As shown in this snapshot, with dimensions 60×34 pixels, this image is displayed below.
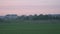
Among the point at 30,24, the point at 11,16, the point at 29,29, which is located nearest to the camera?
the point at 11,16

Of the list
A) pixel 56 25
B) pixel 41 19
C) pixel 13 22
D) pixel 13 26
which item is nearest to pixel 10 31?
pixel 13 26

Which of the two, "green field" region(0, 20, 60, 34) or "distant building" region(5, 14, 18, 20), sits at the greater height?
"distant building" region(5, 14, 18, 20)

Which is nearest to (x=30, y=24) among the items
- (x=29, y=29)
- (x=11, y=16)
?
(x=29, y=29)

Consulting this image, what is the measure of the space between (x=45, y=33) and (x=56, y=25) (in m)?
0.54

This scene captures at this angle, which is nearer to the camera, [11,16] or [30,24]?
[11,16]

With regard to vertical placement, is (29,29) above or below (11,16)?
below

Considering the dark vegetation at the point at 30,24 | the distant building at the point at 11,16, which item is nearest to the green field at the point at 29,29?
the dark vegetation at the point at 30,24

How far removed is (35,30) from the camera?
6.50m

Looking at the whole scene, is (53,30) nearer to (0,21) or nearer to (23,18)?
(23,18)

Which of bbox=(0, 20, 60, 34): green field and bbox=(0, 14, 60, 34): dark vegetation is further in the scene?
bbox=(0, 20, 60, 34): green field

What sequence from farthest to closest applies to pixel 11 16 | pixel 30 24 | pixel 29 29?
pixel 29 29
pixel 30 24
pixel 11 16

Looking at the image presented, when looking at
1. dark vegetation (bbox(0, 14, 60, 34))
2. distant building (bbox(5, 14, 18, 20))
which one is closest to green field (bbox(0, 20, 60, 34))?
dark vegetation (bbox(0, 14, 60, 34))

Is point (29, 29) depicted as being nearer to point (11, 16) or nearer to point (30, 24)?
point (30, 24)

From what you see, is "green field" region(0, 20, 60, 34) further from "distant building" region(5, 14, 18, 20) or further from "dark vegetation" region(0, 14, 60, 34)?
"distant building" region(5, 14, 18, 20)
